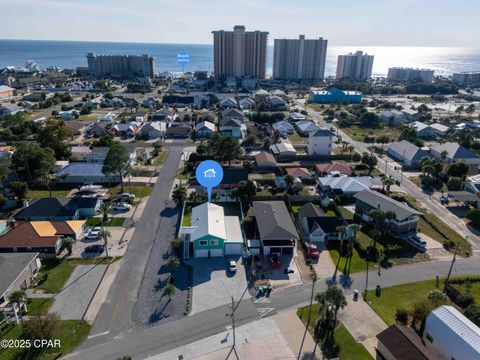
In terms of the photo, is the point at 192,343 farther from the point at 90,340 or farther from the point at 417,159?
the point at 417,159

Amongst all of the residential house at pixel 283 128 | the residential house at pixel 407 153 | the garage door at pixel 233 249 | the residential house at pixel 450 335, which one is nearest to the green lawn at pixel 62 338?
the garage door at pixel 233 249

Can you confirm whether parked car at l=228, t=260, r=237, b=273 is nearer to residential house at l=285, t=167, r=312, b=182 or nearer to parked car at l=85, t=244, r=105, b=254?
parked car at l=85, t=244, r=105, b=254

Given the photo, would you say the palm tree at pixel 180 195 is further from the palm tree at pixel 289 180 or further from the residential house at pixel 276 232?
the palm tree at pixel 289 180

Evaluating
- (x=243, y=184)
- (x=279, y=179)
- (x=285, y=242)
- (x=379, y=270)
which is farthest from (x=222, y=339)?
(x=279, y=179)

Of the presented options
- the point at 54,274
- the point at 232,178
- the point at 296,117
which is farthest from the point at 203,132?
the point at 54,274

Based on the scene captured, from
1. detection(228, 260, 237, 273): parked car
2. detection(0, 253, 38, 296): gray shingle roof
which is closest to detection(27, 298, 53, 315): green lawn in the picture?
detection(0, 253, 38, 296): gray shingle roof

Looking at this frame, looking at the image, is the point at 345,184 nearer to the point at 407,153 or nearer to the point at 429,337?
the point at 407,153
